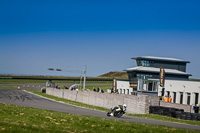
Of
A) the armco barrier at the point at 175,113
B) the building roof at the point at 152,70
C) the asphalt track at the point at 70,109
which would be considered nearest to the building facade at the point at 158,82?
the building roof at the point at 152,70

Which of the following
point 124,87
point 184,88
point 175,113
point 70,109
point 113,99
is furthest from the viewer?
point 124,87

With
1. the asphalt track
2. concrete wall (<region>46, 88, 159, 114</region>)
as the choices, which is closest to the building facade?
concrete wall (<region>46, 88, 159, 114</region>)

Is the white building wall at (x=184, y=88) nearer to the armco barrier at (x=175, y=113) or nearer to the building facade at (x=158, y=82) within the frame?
the building facade at (x=158, y=82)

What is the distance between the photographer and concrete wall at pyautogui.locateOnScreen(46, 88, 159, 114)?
34.3 meters

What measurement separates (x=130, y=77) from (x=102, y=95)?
27.5 meters

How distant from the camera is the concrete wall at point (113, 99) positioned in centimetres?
3433

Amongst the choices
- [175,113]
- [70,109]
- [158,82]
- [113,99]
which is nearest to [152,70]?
[158,82]

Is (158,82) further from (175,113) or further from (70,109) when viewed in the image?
(175,113)

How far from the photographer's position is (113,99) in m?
42.9

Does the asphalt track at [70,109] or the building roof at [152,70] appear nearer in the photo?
the asphalt track at [70,109]


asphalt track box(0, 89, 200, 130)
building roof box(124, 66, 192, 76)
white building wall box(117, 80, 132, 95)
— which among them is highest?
building roof box(124, 66, 192, 76)

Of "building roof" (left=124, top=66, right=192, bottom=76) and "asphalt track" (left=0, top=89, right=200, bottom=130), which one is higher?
"building roof" (left=124, top=66, right=192, bottom=76)

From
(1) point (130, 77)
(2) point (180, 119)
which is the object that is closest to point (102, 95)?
(2) point (180, 119)

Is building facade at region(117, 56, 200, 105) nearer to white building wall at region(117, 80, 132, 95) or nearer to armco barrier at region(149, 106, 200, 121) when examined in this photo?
white building wall at region(117, 80, 132, 95)
